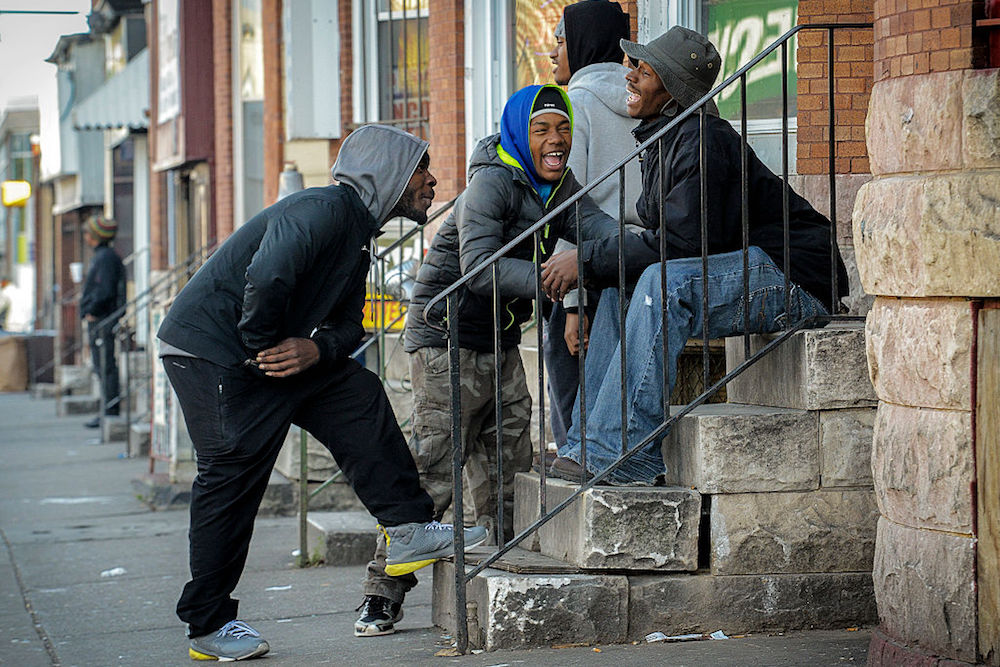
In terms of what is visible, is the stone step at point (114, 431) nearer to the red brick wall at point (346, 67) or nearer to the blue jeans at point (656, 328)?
the red brick wall at point (346, 67)

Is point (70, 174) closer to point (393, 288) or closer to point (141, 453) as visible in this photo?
point (141, 453)

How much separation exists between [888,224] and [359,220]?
1.94 m

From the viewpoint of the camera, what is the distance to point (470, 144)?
9891 millimetres

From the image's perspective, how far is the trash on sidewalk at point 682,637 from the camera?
503 cm

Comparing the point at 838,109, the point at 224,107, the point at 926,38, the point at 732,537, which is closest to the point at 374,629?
the point at 732,537

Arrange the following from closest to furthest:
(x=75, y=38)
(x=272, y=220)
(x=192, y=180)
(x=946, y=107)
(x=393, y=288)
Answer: (x=946, y=107), (x=272, y=220), (x=393, y=288), (x=192, y=180), (x=75, y=38)

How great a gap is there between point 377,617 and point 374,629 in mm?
47

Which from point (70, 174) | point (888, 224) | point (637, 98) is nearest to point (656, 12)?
point (637, 98)

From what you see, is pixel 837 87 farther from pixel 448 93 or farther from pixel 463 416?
pixel 448 93

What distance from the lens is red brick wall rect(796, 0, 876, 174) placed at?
6.45 meters

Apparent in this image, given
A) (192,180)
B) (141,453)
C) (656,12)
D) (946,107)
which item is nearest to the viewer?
(946,107)

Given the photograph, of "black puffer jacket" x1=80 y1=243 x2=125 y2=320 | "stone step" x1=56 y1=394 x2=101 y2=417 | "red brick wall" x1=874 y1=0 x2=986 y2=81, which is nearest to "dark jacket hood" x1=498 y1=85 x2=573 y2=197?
"red brick wall" x1=874 y1=0 x2=986 y2=81

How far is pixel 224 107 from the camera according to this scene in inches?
611

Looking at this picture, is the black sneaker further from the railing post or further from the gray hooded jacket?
the gray hooded jacket
